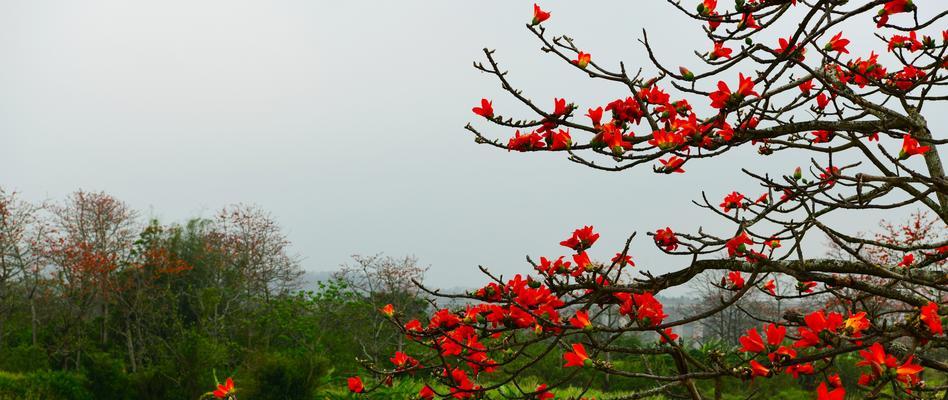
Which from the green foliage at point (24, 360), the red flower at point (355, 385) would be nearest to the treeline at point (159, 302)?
the green foliage at point (24, 360)

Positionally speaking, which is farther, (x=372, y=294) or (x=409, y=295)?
(x=409, y=295)

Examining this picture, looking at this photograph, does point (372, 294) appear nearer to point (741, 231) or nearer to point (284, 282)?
point (284, 282)

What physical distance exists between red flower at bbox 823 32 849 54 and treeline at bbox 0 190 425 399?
31.0 feet

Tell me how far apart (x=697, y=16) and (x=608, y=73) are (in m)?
0.42

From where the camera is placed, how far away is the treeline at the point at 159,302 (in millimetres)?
12898

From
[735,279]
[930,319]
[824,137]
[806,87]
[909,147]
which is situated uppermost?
[806,87]

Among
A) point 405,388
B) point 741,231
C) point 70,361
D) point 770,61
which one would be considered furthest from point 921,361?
point 70,361

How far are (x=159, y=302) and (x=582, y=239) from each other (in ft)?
47.6

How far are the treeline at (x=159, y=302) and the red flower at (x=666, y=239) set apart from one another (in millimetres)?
8814

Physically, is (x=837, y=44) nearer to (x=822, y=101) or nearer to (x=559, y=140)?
(x=822, y=101)

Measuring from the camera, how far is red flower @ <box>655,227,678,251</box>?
2783 mm

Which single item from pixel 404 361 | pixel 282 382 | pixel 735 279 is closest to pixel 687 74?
pixel 735 279

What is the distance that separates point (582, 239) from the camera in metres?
2.57

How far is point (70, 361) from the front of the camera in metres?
14.3
